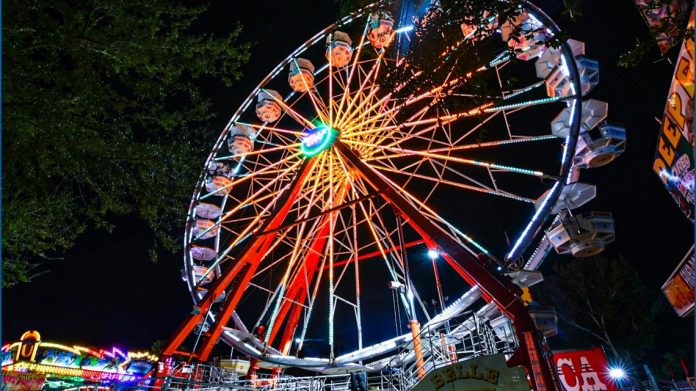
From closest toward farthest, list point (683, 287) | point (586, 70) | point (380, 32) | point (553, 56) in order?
point (683, 287) → point (586, 70) → point (553, 56) → point (380, 32)

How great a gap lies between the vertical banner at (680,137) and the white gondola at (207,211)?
13.9m

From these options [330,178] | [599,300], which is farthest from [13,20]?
[599,300]

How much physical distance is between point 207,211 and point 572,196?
40.0 ft

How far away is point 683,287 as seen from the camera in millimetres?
11039

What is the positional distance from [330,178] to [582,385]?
31.5ft

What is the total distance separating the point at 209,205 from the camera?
15.4m

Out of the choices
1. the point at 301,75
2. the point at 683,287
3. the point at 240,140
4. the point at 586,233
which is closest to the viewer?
the point at 586,233

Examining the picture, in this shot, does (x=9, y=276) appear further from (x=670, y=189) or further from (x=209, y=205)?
(x=670, y=189)

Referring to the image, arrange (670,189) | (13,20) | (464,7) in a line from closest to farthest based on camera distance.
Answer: (13,20), (464,7), (670,189)

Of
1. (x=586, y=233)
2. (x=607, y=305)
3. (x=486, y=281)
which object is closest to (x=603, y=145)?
(x=586, y=233)

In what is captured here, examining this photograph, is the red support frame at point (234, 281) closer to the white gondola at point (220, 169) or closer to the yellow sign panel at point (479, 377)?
the white gondola at point (220, 169)

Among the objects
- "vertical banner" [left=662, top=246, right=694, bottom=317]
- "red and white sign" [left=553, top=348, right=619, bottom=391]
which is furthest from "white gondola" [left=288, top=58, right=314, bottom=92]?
"vertical banner" [left=662, top=246, right=694, bottom=317]

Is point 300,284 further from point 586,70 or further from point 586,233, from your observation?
point 586,70

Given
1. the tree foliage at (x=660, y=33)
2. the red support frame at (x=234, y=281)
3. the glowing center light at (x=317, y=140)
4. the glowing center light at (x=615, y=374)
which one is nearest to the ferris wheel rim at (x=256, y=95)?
the red support frame at (x=234, y=281)
